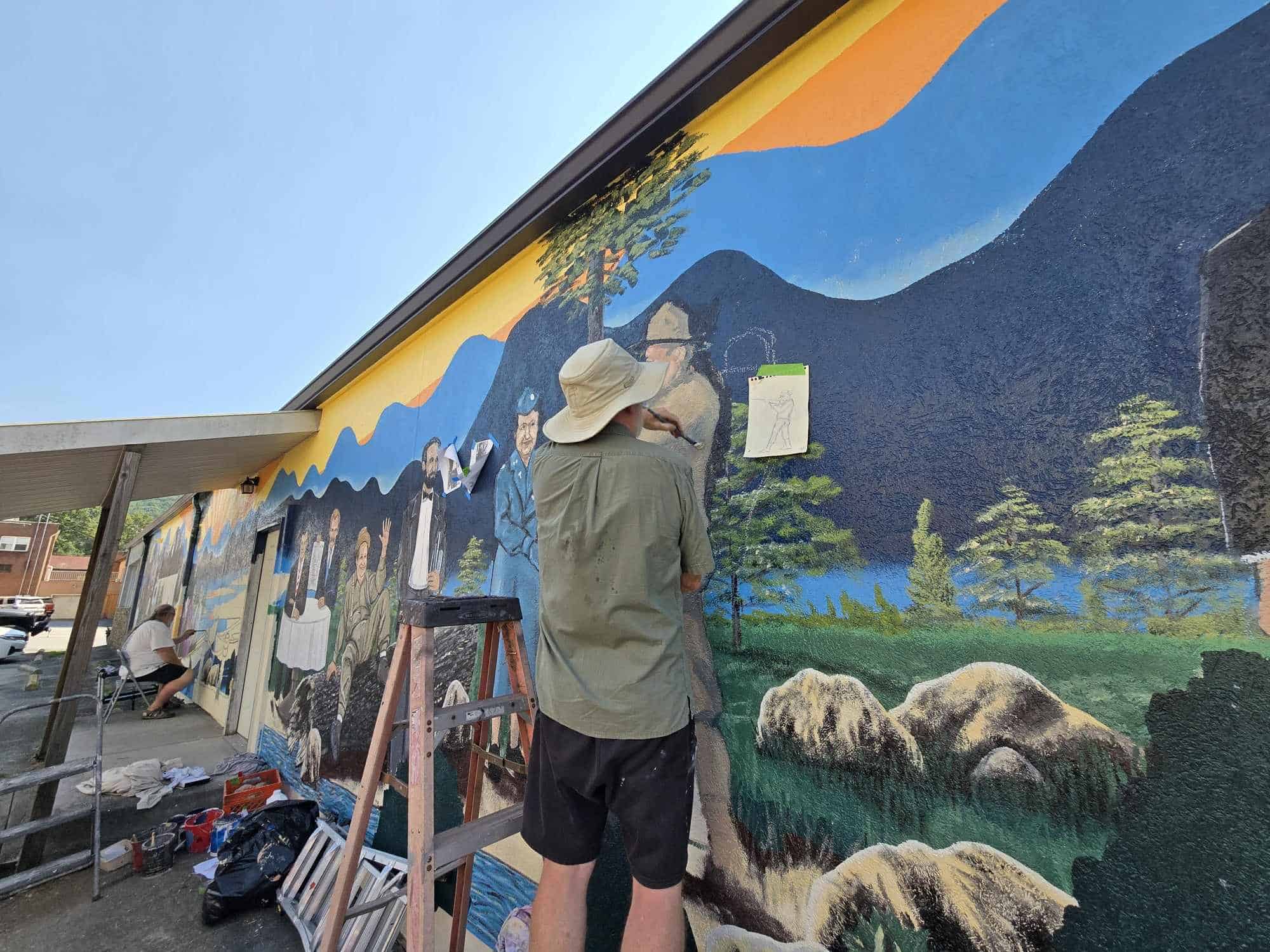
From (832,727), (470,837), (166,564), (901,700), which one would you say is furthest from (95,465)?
(166,564)

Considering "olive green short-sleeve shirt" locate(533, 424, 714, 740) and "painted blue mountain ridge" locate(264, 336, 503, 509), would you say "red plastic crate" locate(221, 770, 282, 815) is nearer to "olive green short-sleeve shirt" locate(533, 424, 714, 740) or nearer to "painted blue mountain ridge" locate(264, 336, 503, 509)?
"painted blue mountain ridge" locate(264, 336, 503, 509)

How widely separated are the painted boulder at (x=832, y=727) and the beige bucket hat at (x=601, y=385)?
975 mm

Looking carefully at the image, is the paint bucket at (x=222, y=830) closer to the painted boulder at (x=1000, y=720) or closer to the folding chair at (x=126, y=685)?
the folding chair at (x=126, y=685)

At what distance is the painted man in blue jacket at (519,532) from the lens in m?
2.77

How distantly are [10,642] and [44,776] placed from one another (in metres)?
19.2

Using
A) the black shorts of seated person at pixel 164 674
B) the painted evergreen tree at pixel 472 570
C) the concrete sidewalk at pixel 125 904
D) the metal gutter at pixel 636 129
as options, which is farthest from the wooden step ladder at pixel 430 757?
the black shorts of seated person at pixel 164 674

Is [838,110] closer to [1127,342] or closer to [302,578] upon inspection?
[1127,342]

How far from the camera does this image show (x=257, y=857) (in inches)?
138

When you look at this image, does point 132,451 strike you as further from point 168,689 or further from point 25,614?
point 25,614

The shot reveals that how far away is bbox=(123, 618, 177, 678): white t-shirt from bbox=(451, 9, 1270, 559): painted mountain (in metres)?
9.69

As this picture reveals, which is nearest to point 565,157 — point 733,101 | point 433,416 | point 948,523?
point 733,101

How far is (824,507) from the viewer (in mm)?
1695

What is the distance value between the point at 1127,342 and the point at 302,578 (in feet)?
21.5

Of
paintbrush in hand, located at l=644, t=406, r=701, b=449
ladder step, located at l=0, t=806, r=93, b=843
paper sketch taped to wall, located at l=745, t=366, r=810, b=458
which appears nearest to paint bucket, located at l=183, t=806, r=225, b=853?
ladder step, located at l=0, t=806, r=93, b=843
